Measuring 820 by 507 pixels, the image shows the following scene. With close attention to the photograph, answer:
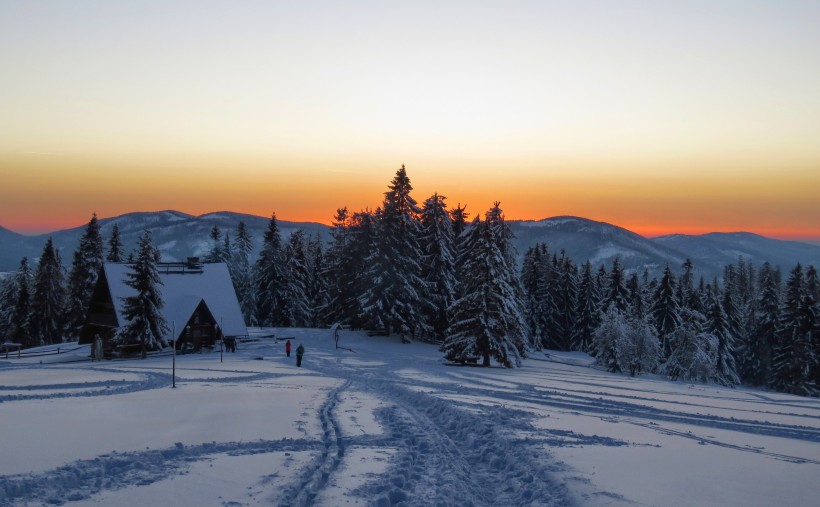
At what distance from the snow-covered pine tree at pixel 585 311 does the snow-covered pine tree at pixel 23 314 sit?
64.1 meters

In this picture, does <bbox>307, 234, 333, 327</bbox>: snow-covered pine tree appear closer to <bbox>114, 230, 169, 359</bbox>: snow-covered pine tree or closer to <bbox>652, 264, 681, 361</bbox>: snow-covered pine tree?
<bbox>114, 230, 169, 359</bbox>: snow-covered pine tree

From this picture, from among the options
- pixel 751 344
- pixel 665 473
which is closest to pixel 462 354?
pixel 665 473

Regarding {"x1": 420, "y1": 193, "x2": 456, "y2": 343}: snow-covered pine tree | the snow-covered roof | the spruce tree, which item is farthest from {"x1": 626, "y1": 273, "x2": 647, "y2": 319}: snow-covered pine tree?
the snow-covered roof

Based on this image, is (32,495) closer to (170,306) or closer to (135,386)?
(135,386)

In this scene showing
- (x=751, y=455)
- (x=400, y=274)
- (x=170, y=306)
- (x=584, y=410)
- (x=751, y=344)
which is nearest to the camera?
(x=751, y=455)

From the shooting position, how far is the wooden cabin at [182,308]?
47.0 metres

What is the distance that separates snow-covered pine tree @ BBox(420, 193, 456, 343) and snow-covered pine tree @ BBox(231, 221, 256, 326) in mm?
32000

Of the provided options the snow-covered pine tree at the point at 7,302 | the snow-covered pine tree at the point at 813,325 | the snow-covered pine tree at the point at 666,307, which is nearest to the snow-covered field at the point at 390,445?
the snow-covered pine tree at the point at 813,325

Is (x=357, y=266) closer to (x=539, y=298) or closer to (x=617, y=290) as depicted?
(x=539, y=298)

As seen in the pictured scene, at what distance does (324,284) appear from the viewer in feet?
244

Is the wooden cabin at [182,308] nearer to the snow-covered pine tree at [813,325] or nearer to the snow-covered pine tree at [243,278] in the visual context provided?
the snow-covered pine tree at [243,278]

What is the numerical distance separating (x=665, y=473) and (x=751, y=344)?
64.2 m

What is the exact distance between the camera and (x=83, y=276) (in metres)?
60.9

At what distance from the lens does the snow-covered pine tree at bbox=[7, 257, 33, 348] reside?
64531 mm
